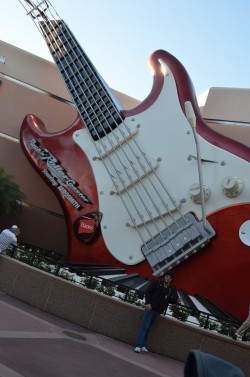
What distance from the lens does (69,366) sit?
16.1 ft

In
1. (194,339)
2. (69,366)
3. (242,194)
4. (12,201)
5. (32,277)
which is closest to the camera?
(69,366)

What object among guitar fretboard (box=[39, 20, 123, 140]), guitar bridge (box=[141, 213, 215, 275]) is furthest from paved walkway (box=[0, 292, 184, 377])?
guitar fretboard (box=[39, 20, 123, 140])

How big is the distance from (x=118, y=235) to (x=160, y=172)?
2.19 m

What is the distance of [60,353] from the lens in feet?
17.4

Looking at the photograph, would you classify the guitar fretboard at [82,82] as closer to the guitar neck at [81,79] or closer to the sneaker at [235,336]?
the guitar neck at [81,79]

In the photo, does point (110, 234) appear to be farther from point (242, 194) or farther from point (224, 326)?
point (224, 326)

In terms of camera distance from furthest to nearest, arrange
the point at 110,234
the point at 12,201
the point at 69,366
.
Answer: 1. the point at 12,201
2. the point at 110,234
3. the point at 69,366

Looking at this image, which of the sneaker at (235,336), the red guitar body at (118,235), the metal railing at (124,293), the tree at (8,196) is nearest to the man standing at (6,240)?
the metal railing at (124,293)

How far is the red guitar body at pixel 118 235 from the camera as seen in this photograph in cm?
971

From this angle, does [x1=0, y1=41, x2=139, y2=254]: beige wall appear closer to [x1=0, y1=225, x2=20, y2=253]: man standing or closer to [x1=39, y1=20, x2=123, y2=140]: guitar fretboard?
[x1=39, y1=20, x2=123, y2=140]: guitar fretboard

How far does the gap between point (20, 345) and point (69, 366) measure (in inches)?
27.1

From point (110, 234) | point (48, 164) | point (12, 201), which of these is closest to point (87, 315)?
point (110, 234)

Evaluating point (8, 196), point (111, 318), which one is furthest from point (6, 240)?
point (8, 196)

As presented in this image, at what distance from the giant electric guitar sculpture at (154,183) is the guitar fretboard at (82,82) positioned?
1.7 inches
